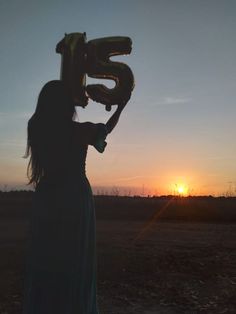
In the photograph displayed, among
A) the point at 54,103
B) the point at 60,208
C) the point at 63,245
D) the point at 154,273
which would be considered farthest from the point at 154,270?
the point at 54,103

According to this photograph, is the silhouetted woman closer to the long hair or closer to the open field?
the long hair

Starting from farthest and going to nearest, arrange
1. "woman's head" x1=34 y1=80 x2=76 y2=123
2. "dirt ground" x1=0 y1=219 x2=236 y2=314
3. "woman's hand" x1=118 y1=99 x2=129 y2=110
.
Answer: "dirt ground" x1=0 y1=219 x2=236 y2=314, "woman's hand" x1=118 y1=99 x2=129 y2=110, "woman's head" x1=34 y1=80 x2=76 y2=123

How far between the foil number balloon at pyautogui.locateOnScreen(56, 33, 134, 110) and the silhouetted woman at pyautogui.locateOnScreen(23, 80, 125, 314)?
0.25m

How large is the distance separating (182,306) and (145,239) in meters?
6.32

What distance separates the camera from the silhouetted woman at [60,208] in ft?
11.5

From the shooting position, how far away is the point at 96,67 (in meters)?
3.86

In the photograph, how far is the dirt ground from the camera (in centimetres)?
684

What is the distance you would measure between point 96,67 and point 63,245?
1410 millimetres

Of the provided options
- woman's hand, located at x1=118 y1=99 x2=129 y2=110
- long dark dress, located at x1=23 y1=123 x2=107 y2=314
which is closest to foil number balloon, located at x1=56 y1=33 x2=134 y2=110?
woman's hand, located at x1=118 y1=99 x2=129 y2=110

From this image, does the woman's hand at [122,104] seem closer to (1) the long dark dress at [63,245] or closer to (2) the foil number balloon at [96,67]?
(2) the foil number balloon at [96,67]

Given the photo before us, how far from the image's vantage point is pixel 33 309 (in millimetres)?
3637

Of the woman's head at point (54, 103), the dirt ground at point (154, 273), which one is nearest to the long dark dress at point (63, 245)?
the woman's head at point (54, 103)

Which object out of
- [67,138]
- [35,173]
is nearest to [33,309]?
[35,173]

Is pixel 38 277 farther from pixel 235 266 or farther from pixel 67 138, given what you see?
pixel 235 266
